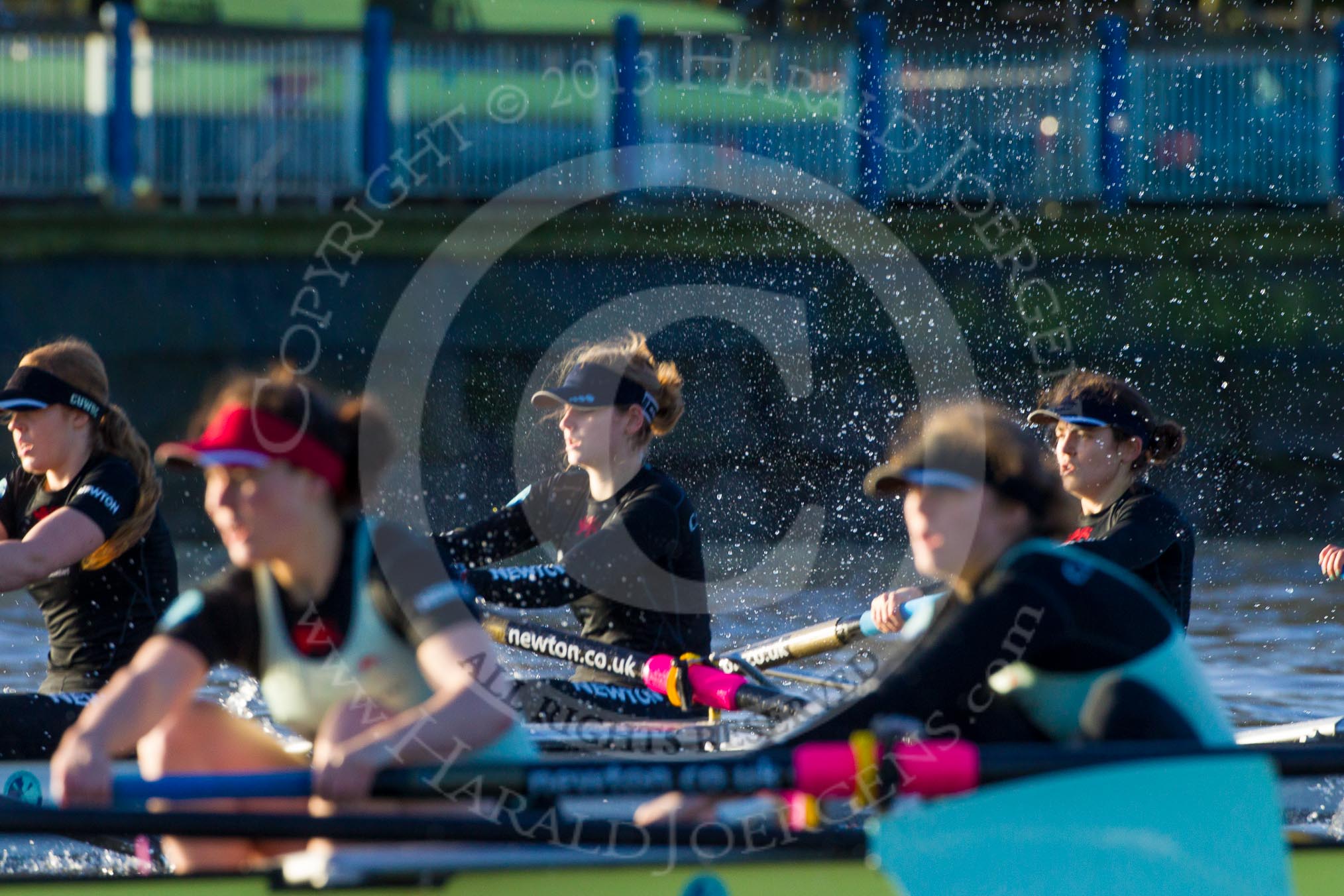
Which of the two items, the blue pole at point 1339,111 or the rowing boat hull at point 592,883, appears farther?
the blue pole at point 1339,111

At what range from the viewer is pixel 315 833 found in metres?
3.12

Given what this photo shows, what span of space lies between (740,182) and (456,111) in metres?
1.91

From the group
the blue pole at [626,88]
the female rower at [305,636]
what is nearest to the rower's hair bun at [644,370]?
the female rower at [305,636]

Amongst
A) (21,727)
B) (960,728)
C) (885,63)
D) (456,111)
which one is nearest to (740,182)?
(885,63)

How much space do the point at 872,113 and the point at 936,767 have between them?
8.25 m

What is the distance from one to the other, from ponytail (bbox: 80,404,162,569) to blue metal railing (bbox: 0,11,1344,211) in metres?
6.01

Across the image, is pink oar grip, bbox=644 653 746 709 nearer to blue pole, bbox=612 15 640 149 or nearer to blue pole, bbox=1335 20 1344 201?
blue pole, bbox=612 15 640 149

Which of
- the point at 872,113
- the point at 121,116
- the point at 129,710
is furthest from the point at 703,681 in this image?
the point at 121,116

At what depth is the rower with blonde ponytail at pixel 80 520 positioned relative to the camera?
464cm

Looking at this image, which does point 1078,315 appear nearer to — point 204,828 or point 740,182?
point 740,182

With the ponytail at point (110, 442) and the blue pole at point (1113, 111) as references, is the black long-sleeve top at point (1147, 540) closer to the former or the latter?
the ponytail at point (110, 442)

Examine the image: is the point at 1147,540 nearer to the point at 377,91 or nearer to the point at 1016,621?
the point at 1016,621

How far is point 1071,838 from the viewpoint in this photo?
3.29m

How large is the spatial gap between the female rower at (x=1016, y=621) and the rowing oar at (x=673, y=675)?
56.0 inches
